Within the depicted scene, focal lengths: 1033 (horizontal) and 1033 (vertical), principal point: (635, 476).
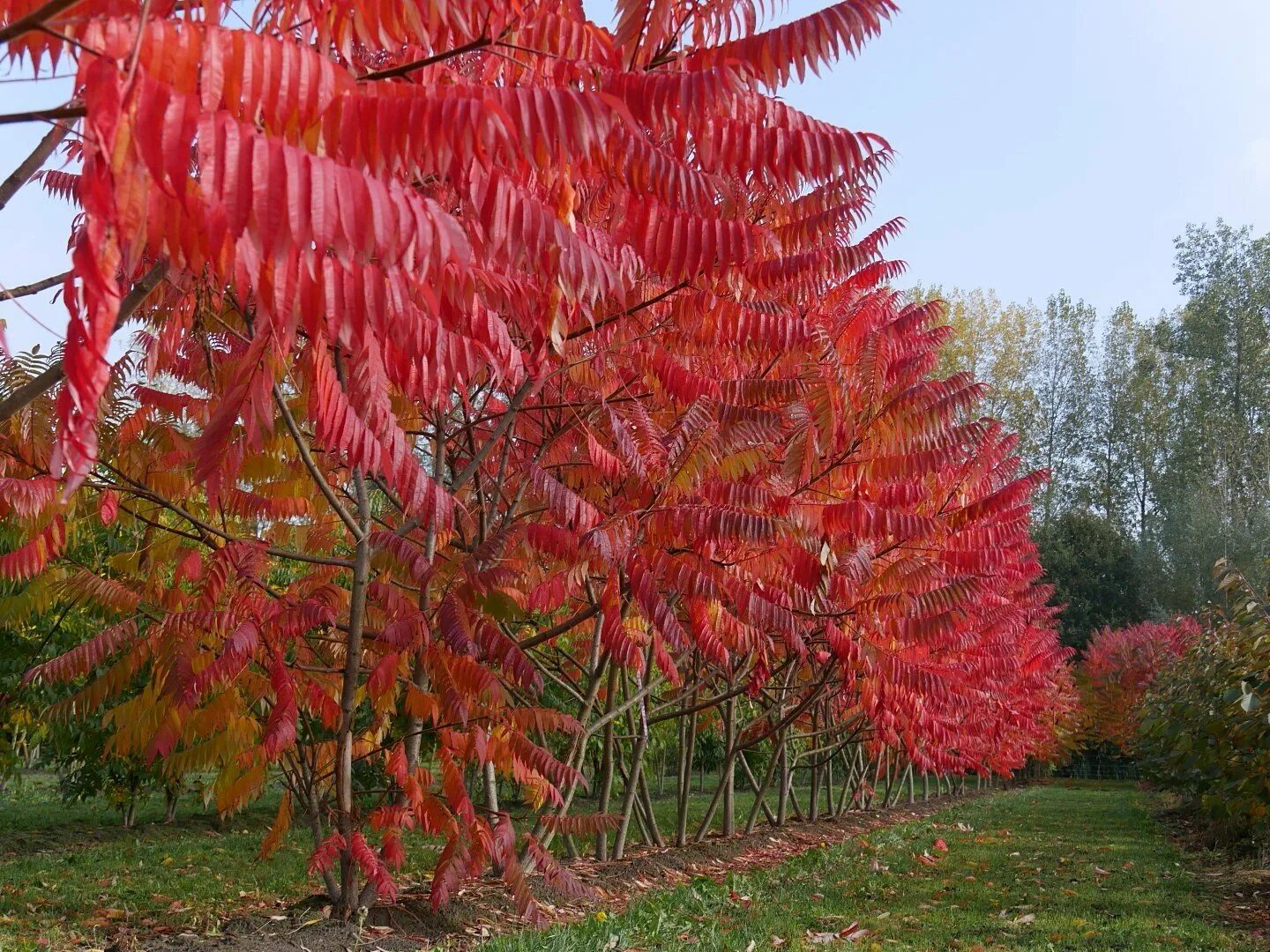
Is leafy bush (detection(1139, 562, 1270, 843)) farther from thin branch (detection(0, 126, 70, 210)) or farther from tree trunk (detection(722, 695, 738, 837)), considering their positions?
thin branch (detection(0, 126, 70, 210))

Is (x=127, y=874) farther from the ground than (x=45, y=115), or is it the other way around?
(x=45, y=115)

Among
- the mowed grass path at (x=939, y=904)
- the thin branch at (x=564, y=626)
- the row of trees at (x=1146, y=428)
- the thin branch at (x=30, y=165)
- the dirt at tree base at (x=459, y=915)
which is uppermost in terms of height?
the row of trees at (x=1146, y=428)

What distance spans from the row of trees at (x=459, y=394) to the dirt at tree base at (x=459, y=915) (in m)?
0.25

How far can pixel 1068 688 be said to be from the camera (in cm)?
2859

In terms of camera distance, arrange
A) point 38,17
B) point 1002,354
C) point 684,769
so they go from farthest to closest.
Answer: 1. point 1002,354
2. point 684,769
3. point 38,17

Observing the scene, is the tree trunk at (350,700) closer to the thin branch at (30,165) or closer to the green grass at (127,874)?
the green grass at (127,874)

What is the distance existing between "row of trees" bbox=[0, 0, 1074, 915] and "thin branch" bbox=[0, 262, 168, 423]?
0.04 ft

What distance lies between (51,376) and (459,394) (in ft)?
10.7

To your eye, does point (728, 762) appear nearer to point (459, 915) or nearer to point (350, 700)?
point (459, 915)

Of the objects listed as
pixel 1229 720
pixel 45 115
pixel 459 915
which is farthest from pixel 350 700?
pixel 1229 720

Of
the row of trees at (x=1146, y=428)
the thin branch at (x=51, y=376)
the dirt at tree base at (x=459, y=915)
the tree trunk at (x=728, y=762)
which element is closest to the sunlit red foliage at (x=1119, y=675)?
the row of trees at (x=1146, y=428)

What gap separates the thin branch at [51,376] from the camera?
2.27 meters

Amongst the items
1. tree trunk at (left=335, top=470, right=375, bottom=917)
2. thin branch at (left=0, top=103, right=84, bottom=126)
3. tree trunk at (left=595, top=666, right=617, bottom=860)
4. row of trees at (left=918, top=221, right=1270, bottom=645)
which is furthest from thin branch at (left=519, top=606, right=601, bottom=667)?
row of trees at (left=918, top=221, right=1270, bottom=645)

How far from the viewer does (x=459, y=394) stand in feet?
18.5
